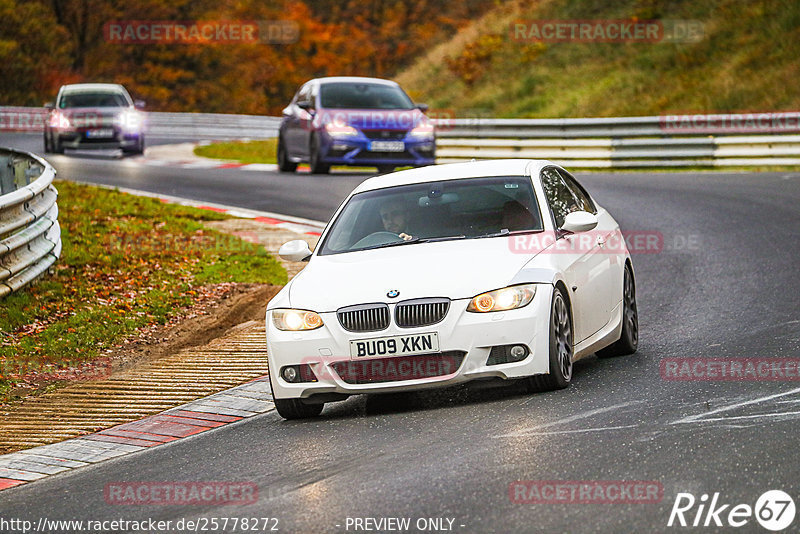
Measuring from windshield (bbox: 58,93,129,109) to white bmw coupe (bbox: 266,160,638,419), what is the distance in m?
25.0

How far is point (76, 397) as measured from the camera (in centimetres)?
991

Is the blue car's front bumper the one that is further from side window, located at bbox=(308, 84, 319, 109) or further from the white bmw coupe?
the white bmw coupe

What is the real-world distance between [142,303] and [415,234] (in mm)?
4468

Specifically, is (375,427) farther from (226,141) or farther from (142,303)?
(226,141)

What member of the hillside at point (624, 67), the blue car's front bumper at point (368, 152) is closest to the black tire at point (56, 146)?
the blue car's front bumper at point (368, 152)

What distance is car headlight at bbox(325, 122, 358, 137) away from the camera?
24.3 meters

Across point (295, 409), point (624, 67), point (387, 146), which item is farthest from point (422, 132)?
point (624, 67)

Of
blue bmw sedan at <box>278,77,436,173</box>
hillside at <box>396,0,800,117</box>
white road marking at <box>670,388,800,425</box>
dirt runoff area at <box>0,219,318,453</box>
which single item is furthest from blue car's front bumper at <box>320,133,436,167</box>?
white road marking at <box>670,388,800,425</box>

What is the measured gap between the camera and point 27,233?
13.0 meters

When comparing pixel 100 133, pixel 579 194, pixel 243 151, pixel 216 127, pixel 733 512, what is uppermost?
pixel 733 512

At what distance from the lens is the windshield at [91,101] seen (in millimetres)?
33500

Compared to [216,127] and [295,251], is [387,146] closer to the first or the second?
[295,251]

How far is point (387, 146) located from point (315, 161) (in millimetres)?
1609

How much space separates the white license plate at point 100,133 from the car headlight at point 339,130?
33.6 feet
